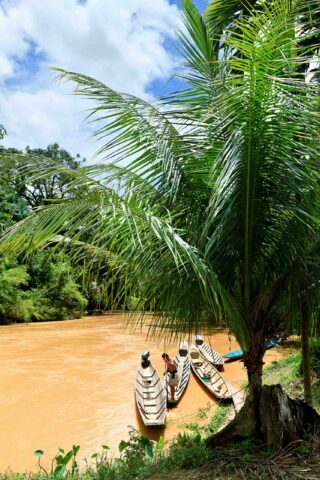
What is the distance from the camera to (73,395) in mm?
8492

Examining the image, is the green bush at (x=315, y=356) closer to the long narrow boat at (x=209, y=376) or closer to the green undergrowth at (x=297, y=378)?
the green undergrowth at (x=297, y=378)

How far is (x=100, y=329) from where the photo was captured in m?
17.8

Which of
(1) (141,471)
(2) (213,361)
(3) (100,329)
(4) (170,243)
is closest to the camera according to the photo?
(4) (170,243)

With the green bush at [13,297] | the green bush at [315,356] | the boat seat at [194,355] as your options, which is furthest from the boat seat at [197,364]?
the green bush at [13,297]

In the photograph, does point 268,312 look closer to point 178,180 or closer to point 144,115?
point 178,180

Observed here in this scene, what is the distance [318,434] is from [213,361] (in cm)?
698

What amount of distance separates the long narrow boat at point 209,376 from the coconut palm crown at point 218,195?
15.7 ft

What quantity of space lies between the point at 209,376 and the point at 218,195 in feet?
21.9

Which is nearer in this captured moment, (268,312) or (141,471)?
(141,471)

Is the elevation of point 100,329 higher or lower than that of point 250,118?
lower

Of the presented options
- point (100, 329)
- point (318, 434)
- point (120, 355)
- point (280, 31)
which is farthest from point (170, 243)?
point (100, 329)

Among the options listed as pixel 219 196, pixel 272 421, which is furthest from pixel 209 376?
pixel 219 196

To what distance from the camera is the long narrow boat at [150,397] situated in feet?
21.0

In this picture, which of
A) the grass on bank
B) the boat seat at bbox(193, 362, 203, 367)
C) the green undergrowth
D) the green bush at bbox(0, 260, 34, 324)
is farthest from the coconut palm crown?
the green bush at bbox(0, 260, 34, 324)
